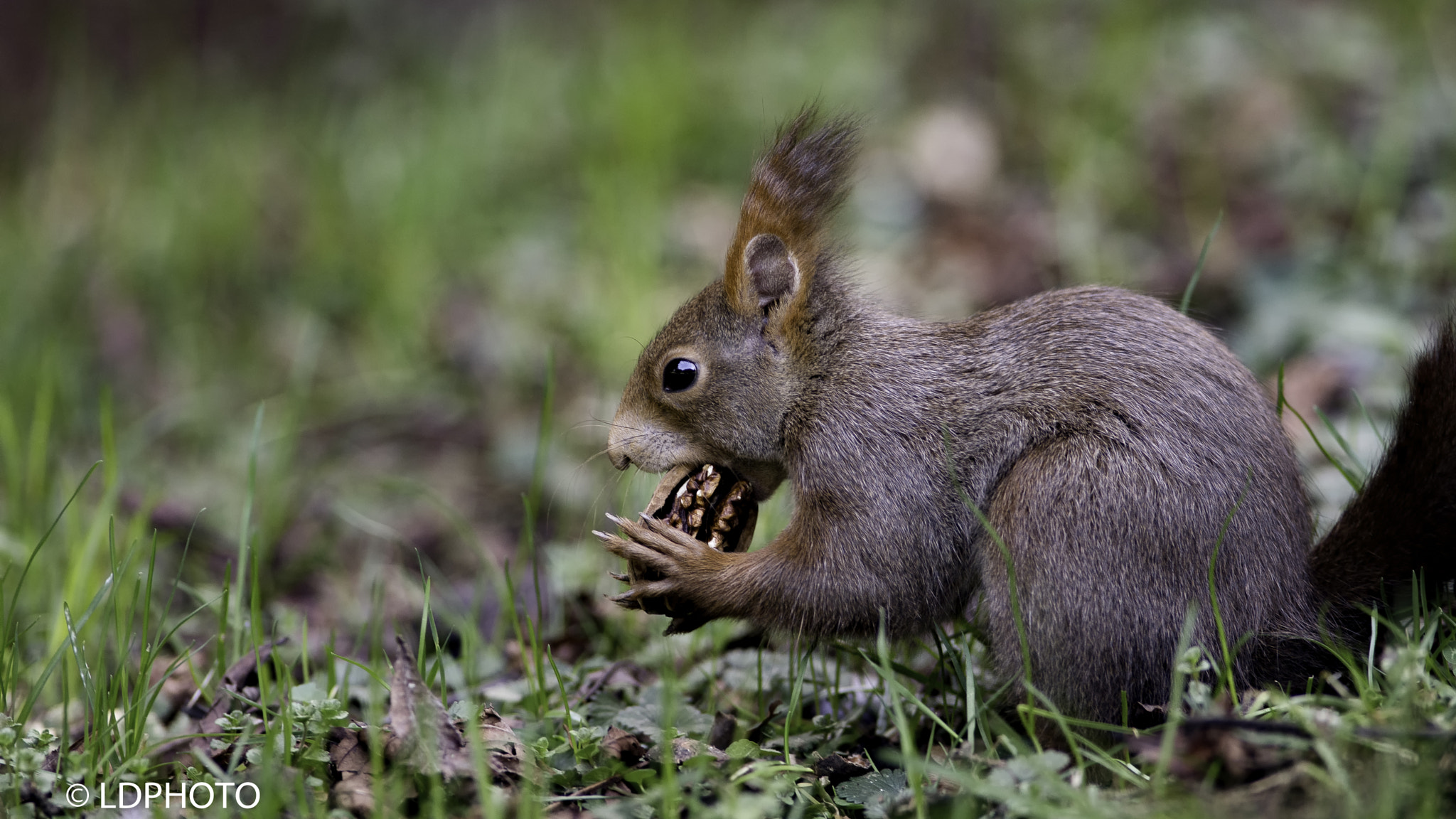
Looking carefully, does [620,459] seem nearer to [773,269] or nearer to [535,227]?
[773,269]

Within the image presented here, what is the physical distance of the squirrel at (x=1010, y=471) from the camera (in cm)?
229

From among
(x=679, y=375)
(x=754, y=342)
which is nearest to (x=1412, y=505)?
(x=754, y=342)

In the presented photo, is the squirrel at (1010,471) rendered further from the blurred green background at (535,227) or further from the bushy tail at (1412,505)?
the blurred green background at (535,227)

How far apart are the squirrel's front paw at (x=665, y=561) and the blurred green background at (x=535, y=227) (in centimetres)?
49

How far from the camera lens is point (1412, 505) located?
2.27 m

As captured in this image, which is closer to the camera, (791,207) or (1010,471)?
(1010,471)

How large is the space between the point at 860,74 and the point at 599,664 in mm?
4857

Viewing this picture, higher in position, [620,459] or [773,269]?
[773,269]

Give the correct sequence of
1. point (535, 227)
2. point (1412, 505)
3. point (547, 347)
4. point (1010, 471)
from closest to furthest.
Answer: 1. point (1412, 505)
2. point (1010, 471)
3. point (547, 347)
4. point (535, 227)

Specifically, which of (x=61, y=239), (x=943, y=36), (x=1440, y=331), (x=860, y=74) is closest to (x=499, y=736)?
(x=1440, y=331)

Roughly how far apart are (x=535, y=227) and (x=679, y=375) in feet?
12.4

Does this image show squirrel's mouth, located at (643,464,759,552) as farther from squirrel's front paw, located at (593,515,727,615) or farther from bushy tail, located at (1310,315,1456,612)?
bushy tail, located at (1310,315,1456,612)

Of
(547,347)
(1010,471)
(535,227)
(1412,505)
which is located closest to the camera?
(1412,505)

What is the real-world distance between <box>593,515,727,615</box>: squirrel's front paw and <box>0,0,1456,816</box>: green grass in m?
0.22
